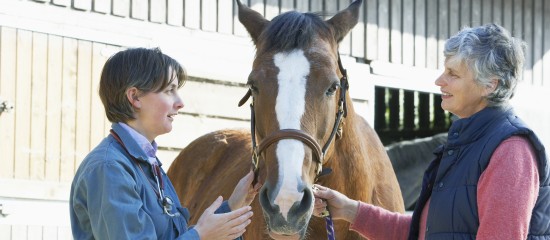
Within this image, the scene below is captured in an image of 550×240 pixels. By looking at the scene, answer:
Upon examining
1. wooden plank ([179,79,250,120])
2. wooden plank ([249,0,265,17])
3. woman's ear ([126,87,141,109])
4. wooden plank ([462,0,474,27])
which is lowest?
wooden plank ([179,79,250,120])

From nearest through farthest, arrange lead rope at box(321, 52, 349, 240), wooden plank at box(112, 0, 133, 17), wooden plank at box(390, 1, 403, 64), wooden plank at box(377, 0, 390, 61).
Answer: lead rope at box(321, 52, 349, 240) < wooden plank at box(112, 0, 133, 17) < wooden plank at box(377, 0, 390, 61) < wooden plank at box(390, 1, 403, 64)

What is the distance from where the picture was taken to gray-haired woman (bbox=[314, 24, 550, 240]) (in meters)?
2.79

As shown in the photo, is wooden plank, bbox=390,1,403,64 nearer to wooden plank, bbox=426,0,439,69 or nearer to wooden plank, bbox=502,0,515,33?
wooden plank, bbox=426,0,439,69

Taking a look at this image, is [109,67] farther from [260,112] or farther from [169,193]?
[260,112]

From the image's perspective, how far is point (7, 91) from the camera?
596cm

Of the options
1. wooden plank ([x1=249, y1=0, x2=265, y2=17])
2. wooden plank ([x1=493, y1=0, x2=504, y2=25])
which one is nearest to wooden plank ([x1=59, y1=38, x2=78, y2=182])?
wooden plank ([x1=249, y1=0, x2=265, y2=17])

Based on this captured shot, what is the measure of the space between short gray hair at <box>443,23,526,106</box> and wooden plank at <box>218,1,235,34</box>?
169 inches

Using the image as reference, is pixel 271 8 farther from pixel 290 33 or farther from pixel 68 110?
pixel 290 33

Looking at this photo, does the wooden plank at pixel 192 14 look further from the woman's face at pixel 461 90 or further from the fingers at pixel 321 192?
the woman's face at pixel 461 90

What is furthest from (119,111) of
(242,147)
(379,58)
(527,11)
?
(527,11)

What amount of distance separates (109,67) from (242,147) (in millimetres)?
2966

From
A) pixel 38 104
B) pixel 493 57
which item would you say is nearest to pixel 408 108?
pixel 38 104

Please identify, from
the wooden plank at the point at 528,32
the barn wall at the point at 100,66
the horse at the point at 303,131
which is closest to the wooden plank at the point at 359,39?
the barn wall at the point at 100,66

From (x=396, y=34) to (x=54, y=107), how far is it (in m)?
3.39
